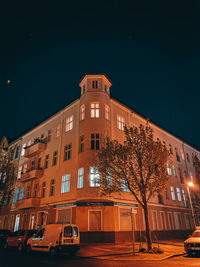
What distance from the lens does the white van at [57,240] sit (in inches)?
485

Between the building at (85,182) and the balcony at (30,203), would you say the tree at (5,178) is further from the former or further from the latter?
the balcony at (30,203)

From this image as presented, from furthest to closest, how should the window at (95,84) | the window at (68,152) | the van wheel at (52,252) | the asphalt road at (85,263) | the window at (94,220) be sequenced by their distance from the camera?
1. the window at (95,84)
2. the window at (68,152)
3. the window at (94,220)
4. the van wheel at (52,252)
5. the asphalt road at (85,263)

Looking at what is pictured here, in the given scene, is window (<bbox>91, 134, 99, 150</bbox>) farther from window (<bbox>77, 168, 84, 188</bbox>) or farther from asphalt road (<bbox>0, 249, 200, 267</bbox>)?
asphalt road (<bbox>0, 249, 200, 267</bbox>)

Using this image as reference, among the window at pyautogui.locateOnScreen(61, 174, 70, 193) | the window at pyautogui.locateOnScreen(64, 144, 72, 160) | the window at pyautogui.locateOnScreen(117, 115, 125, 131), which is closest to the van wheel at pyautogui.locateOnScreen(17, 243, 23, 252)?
the window at pyautogui.locateOnScreen(61, 174, 70, 193)

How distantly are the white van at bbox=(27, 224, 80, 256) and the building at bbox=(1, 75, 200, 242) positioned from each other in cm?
549

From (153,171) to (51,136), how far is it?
18582mm

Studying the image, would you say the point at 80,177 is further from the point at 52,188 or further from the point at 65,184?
the point at 52,188

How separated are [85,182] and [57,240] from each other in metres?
8.90

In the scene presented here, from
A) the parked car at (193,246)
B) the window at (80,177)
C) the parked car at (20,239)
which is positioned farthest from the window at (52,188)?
the parked car at (193,246)

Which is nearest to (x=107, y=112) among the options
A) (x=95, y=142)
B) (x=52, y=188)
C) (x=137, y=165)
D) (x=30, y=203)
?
(x=95, y=142)

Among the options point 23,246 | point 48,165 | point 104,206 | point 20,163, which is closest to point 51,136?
point 48,165

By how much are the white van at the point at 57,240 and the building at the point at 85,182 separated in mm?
5485

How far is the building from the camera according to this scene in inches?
806

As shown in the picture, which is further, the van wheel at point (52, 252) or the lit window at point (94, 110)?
the lit window at point (94, 110)
